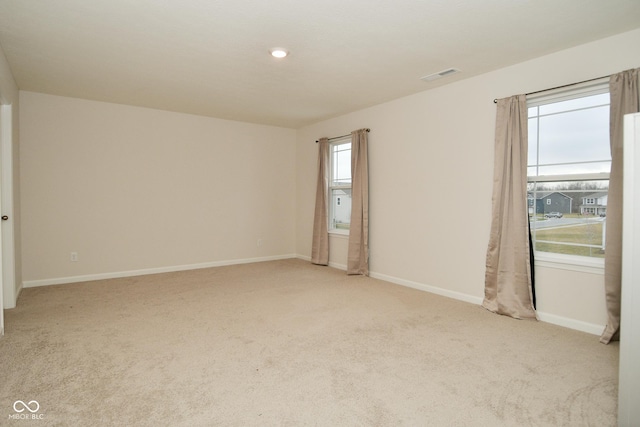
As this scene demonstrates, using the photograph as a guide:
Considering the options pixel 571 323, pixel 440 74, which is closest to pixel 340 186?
pixel 440 74

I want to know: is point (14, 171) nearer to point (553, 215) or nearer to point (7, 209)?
point (7, 209)

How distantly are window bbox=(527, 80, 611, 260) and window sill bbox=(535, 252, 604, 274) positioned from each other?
4 centimetres

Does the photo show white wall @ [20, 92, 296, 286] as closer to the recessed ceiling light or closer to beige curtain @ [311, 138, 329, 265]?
beige curtain @ [311, 138, 329, 265]

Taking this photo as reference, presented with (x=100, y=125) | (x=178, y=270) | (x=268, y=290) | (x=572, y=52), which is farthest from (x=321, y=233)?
(x=572, y=52)

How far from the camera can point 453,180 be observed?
4.11 metres

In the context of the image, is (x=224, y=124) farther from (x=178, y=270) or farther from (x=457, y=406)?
(x=457, y=406)

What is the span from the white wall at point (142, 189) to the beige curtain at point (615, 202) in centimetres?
486

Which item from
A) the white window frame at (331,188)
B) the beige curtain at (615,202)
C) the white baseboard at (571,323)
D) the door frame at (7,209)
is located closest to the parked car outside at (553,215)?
the beige curtain at (615,202)

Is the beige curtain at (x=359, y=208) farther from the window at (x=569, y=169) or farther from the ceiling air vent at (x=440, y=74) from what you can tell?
the window at (x=569, y=169)

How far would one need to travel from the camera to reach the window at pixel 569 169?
3.09 m

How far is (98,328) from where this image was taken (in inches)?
123

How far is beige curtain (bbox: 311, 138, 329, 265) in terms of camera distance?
596 cm

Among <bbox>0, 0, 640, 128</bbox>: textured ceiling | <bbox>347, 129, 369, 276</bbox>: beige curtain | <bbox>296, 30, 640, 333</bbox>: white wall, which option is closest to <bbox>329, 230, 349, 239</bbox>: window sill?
<bbox>347, 129, 369, 276</bbox>: beige curtain

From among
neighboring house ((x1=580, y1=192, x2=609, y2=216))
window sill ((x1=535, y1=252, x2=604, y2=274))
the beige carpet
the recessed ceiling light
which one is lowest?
the beige carpet
